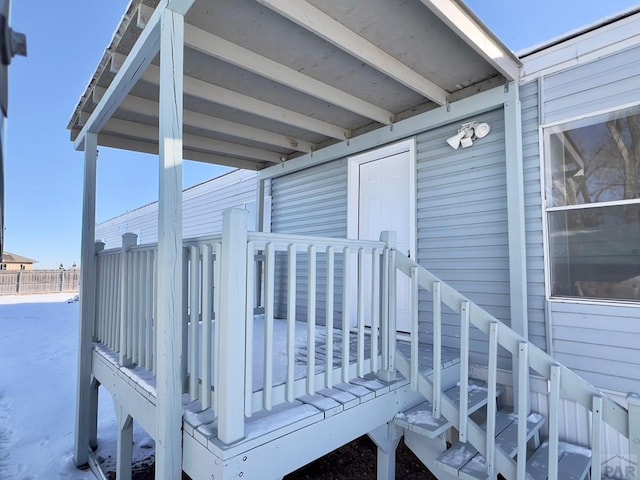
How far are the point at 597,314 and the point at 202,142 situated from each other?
167 inches

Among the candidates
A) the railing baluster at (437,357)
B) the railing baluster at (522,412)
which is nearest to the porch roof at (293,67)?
the railing baluster at (437,357)

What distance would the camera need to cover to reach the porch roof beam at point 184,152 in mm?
4004

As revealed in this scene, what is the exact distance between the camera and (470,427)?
6.81 feet

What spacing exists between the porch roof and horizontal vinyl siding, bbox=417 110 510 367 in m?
0.51

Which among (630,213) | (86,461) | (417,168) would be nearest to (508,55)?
(417,168)

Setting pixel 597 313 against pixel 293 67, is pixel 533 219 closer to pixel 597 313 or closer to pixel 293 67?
pixel 597 313

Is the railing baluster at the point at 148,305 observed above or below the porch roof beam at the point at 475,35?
below

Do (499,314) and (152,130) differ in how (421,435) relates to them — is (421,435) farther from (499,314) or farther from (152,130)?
(152,130)

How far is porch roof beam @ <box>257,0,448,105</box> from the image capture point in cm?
211

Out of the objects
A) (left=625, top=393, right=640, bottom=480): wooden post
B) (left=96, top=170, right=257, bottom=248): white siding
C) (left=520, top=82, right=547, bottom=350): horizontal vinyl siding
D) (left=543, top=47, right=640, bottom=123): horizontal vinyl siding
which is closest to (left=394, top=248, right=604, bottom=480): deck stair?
(left=625, top=393, right=640, bottom=480): wooden post

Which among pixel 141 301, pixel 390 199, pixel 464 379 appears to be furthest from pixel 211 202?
pixel 464 379

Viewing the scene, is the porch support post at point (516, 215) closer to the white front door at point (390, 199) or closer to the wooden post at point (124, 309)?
the white front door at point (390, 199)

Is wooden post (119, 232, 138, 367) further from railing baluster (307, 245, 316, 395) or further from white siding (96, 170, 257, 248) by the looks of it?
white siding (96, 170, 257, 248)

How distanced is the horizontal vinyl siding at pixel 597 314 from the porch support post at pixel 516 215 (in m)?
0.20
